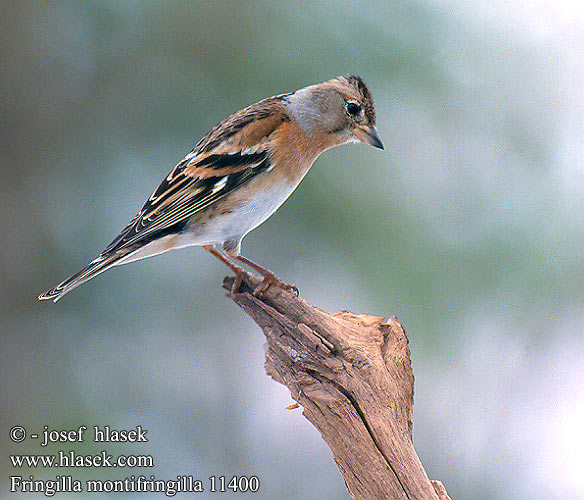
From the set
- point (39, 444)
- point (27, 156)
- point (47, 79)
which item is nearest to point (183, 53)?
point (47, 79)

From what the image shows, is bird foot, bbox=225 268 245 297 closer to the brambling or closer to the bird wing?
the brambling

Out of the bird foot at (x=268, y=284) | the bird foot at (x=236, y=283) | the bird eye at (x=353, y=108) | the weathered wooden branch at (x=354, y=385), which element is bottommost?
the weathered wooden branch at (x=354, y=385)

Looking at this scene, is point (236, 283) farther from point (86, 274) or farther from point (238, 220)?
point (86, 274)

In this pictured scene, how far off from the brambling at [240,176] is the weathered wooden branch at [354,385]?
6.7 inches

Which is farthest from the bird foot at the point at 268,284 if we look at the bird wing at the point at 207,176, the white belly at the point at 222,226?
the bird wing at the point at 207,176

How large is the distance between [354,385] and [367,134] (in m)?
0.87

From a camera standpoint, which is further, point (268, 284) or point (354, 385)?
point (268, 284)

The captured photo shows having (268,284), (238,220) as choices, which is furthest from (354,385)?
(238,220)

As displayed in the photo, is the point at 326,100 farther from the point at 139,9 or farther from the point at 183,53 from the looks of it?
the point at 139,9

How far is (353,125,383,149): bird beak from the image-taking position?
2.41 meters

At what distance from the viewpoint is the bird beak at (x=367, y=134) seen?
241 cm

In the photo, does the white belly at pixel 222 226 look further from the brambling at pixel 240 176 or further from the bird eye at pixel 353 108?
the bird eye at pixel 353 108

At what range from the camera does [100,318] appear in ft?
9.58

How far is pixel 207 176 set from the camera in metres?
2.30
